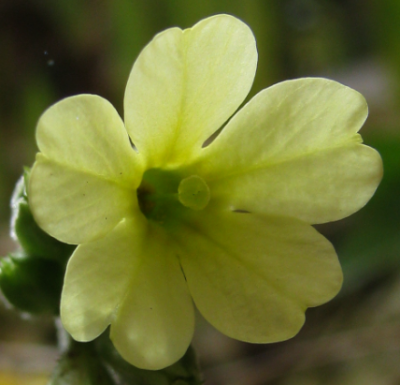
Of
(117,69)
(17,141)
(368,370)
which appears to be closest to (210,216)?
(368,370)

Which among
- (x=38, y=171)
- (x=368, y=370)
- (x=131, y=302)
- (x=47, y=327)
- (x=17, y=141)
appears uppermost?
(x=38, y=171)

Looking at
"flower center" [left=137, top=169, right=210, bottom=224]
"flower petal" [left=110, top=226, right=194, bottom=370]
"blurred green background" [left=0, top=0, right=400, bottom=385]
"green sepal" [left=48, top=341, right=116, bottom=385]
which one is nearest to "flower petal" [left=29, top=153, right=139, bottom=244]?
"flower petal" [left=110, top=226, right=194, bottom=370]

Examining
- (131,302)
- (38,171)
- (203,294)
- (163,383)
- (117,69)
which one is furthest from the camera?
(117,69)

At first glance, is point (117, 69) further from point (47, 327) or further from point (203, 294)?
point (203, 294)

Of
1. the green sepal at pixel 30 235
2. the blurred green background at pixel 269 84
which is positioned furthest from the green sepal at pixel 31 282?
the blurred green background at pixel 269 84

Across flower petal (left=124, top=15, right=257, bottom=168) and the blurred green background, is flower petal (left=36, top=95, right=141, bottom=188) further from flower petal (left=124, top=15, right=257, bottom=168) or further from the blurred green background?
the blurred green background

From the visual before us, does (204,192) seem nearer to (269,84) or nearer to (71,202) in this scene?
(71,202)

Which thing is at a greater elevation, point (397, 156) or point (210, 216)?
point (210, 216)
